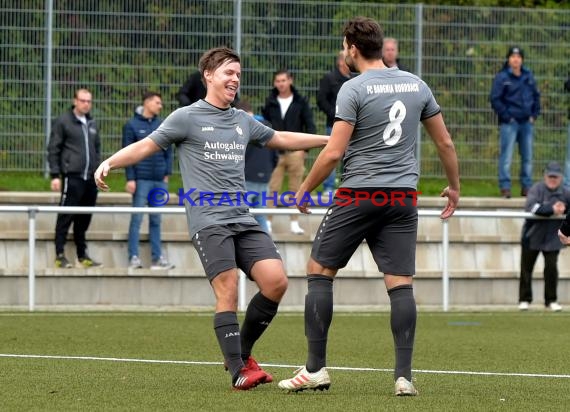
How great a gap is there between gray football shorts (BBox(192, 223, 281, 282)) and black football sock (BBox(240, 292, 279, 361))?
191mm

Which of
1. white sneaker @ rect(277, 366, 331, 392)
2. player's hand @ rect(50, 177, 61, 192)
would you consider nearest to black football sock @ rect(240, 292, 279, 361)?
white sneaker @ rect(277, 366, 331, 392)

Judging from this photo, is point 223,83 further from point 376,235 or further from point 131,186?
point 131,186

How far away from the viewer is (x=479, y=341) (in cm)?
1236

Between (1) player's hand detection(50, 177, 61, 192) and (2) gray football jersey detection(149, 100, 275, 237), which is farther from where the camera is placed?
(1) player's hand detection(50, 177, 61, 192)

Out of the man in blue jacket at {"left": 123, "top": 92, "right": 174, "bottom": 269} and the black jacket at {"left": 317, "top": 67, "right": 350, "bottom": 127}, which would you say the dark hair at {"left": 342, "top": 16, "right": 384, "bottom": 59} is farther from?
the black jacket at {"left": 317, "top": 67, "right": 350, "bottom": 127}

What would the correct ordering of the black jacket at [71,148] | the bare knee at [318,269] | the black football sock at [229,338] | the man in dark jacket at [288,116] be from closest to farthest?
the bare knee at [318,269] < the black football sock at [229,338] < the black jacket at [71,148] < the man in dark jacket at [288,116]

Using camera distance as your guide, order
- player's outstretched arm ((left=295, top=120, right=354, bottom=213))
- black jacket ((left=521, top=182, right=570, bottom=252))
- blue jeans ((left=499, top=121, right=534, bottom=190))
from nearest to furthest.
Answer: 1. player's outstretched arm ((left=295, top=120, right=354, bottom=213))
2. black jacket ((left=521, top=182, right=570, bottom=252))
3. blue jeans ((left=499, top=121, right=534, bottom=190))

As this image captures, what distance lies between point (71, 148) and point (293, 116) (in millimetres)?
2896

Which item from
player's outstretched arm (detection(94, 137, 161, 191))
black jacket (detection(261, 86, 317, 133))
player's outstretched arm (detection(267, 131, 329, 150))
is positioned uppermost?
black jacket (detection(261, 86, 317, 133))

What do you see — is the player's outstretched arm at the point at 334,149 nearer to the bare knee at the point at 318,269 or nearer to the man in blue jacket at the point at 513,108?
the bare knee at the point at 318,269

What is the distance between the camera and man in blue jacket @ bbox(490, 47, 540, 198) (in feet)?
62.9

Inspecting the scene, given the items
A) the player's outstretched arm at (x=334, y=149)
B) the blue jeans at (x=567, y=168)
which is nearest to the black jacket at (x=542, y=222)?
the blue jeans at (x=567, y=168)

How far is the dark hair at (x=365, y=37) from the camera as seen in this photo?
7.89 m

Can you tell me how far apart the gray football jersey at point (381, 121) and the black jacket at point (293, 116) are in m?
10.2
